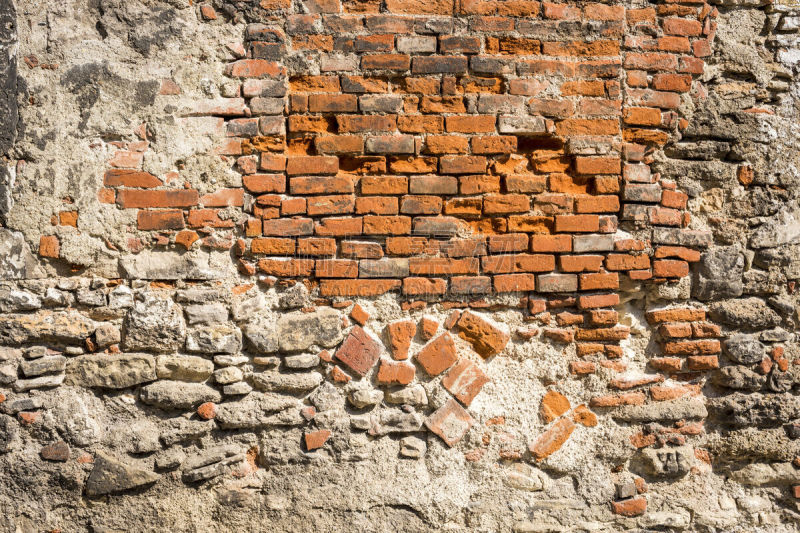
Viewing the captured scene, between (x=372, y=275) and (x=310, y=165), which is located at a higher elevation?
(x=310, y=165)

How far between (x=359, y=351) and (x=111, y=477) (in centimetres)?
103

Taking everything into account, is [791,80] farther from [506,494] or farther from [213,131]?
[213,131]

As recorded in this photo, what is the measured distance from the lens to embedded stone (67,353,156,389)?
215cm

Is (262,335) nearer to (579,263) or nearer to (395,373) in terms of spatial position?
(395,373)

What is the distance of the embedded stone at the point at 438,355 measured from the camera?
7.38 feet

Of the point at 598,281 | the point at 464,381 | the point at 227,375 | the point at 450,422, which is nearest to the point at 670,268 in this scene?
the point at 598,281

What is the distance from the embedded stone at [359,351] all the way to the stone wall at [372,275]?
1cm

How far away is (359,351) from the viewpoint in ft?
7.34

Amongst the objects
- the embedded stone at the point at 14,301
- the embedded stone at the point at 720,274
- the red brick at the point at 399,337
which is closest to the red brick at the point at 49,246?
the embedded stone at the point at 14,301

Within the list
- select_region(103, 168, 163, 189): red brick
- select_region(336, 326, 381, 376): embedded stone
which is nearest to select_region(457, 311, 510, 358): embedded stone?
select_region(336, 326, 381, 376): embedded stone

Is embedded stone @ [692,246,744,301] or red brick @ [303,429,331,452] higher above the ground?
embedded stone @ [692,246,744,301]

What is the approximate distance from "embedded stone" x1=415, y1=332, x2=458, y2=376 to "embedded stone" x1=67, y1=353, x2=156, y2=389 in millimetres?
1040

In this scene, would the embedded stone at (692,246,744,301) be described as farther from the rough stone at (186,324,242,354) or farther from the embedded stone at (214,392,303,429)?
the rough stone at (186,324,242,354)

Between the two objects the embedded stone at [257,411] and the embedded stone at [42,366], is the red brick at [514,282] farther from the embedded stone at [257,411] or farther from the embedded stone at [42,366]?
the embedded stone at [42,366]
